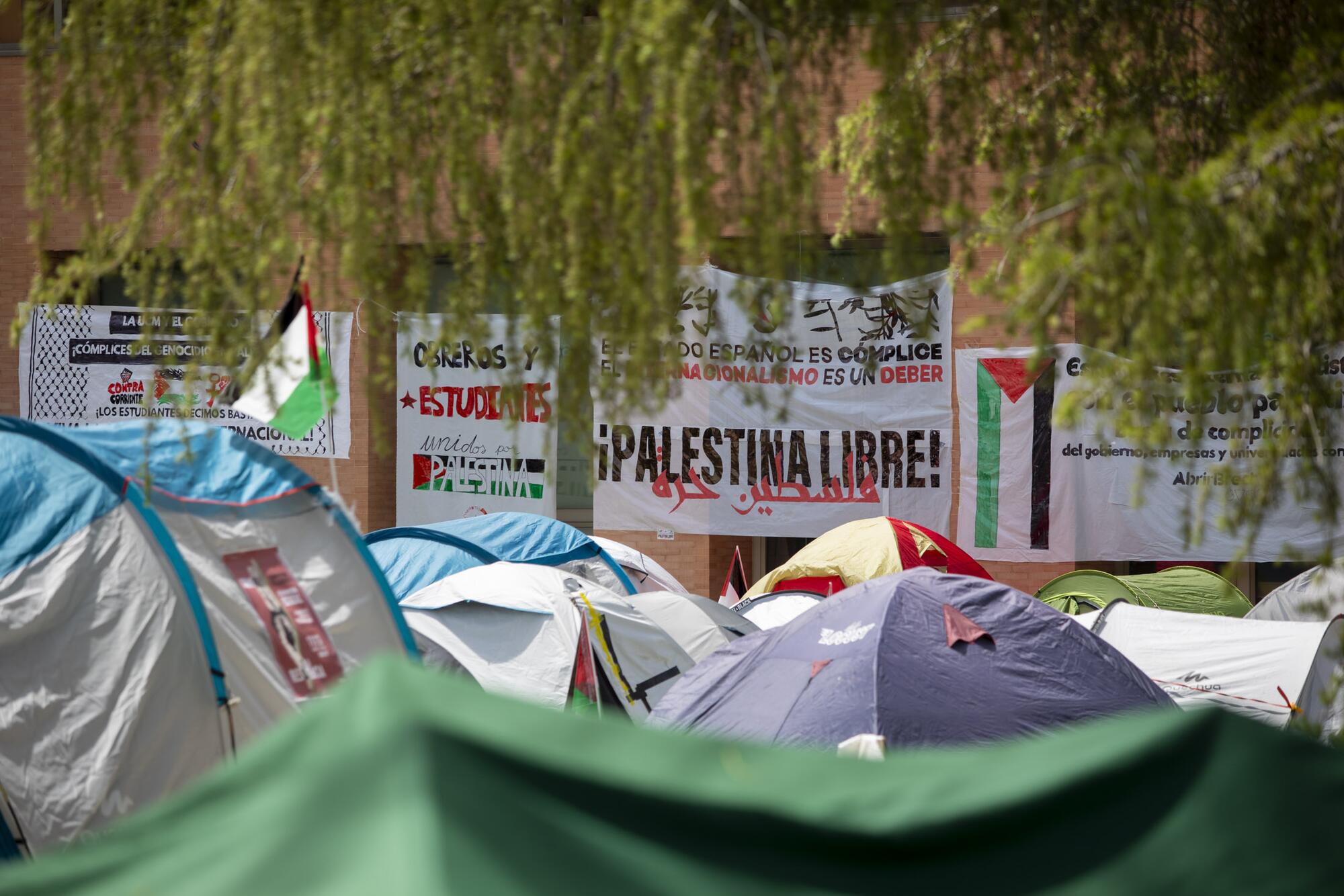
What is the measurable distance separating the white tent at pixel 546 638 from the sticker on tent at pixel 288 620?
186cm

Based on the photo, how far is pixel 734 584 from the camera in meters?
14.0

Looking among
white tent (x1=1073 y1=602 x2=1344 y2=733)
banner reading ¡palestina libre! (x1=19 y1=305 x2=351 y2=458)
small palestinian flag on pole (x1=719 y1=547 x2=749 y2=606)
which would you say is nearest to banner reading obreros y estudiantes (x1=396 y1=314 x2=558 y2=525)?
banner reading ¡palestina libre! (x1=19 y1=305 x2=351 y2=458)

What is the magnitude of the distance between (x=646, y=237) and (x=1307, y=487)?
1.68 metres

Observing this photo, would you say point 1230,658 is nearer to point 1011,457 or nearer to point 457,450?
point 1011,457

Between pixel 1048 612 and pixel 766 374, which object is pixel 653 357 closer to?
pixel 1048 612

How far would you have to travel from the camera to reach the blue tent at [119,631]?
206 inches

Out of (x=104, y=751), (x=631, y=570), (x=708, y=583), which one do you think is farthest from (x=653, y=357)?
(x=708, y=583)

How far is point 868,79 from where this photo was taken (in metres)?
12.6

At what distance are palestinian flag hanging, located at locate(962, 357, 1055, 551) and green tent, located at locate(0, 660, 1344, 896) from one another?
1092 cm

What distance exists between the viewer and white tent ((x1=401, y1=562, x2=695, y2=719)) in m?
7.62

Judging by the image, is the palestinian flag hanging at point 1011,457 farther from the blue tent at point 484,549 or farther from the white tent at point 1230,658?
the blue tent at point 484,549

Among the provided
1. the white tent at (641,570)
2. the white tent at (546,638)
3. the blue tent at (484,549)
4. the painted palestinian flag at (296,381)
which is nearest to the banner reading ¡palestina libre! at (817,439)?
the white tent at (641,570)

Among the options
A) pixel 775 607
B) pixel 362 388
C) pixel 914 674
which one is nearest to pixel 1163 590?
pixel 775 607

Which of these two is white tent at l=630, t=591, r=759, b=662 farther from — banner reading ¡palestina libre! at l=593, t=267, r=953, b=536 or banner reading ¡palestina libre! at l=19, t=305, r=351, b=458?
banner reading ¡palestina libre! at l=19, t=305, r=351, b=458
